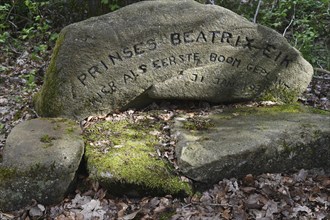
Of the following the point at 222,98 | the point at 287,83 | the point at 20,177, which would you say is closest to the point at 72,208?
the point at 20,177

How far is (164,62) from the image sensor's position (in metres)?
5.27

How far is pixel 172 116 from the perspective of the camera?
507cm

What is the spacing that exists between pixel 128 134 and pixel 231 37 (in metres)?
2.15

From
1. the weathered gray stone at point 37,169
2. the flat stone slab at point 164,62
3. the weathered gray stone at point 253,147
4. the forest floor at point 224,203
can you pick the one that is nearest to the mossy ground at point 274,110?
the flat stone slab at point 164,62

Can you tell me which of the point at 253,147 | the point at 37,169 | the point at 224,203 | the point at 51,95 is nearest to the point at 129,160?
the point at 37,169

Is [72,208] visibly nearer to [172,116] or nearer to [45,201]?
[45,201]

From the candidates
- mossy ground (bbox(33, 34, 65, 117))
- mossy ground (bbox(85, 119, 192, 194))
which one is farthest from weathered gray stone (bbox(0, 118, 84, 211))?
mossy ground (bbox(33, 34, 65, 117))

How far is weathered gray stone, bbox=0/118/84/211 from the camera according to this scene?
11.6 feet

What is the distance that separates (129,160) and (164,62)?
1872 mm

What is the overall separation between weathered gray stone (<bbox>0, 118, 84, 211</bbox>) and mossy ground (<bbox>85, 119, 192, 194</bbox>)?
0.24 m

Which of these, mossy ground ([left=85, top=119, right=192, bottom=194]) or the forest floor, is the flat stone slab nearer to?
mossy ground ([left=85, top=119, right=192, bottom=194])

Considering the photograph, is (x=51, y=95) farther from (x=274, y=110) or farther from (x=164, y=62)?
(x=274, y=110)

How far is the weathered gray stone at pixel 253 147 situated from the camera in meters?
3.79

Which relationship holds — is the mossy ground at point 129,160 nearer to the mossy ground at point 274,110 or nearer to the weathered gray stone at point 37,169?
the weathered gray stone at point 37,169
